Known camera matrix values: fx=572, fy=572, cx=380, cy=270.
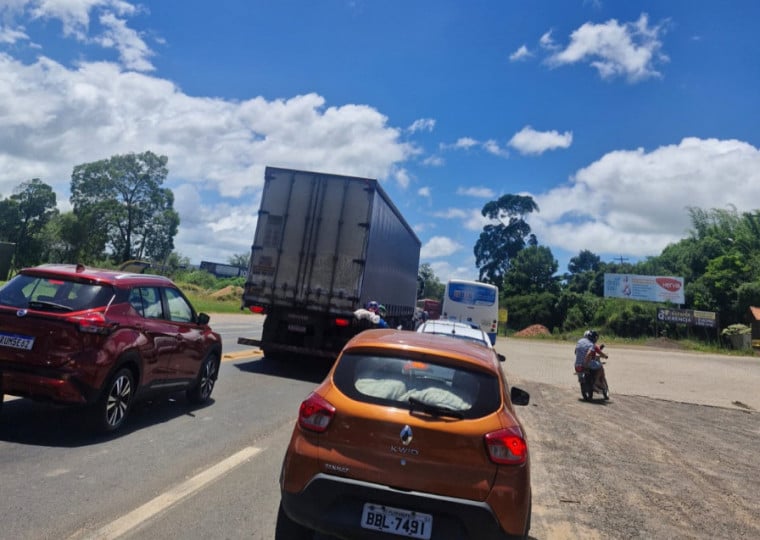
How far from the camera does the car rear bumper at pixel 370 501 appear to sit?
3.20m

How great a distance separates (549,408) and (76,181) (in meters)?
51.3

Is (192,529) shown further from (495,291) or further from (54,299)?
(495,291)

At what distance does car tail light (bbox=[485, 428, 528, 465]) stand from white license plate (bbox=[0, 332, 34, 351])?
15.3 ft

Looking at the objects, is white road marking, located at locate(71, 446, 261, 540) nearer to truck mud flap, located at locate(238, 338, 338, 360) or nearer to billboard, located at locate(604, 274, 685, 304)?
truck mud flap, located at locate(238, 338, 338, 360)

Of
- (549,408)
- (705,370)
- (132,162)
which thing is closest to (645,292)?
(705,370)

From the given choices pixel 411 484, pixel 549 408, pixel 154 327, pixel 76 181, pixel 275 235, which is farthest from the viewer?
pixel 76 181

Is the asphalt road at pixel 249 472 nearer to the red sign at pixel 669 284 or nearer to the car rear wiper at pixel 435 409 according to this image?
the car rear wiper at pixel 435 409

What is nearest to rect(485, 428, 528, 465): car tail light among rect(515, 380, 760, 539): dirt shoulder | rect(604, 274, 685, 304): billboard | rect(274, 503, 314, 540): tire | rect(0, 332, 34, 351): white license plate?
rect(274, 503, 314, 540): tire

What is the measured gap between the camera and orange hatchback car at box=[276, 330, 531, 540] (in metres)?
3.23

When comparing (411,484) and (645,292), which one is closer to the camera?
(411,484)

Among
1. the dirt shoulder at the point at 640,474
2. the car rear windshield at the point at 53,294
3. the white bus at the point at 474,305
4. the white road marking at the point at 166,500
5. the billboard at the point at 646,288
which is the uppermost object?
the billboard at the point at 646,288

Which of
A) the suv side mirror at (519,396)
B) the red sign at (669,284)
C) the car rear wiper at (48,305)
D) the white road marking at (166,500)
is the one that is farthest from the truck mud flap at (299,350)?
the red sign at (669,284)

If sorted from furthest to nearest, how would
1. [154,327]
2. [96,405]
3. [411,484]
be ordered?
[154,327]
[96,405]
[411,484]

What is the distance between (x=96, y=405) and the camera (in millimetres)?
5844
